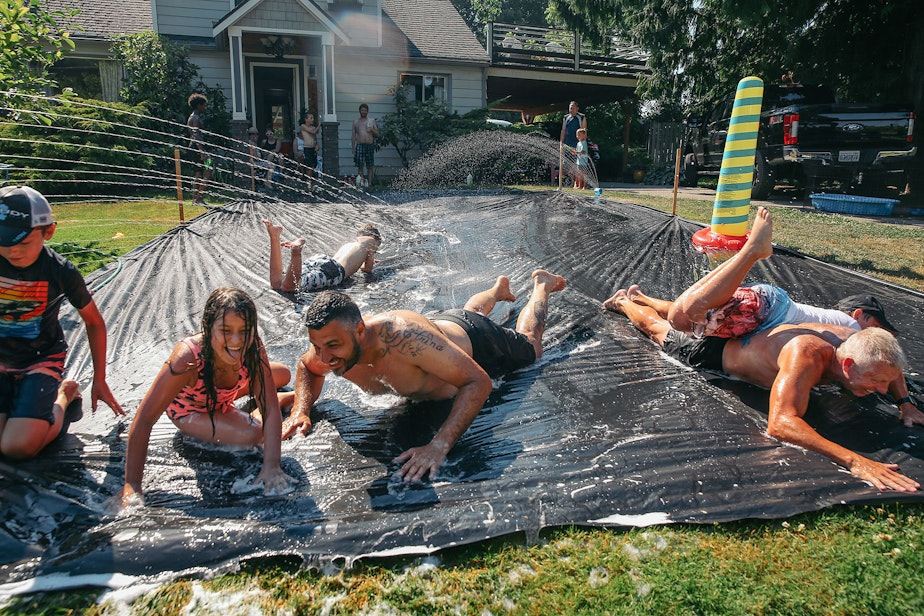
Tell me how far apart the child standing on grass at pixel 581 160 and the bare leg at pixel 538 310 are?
349 inches

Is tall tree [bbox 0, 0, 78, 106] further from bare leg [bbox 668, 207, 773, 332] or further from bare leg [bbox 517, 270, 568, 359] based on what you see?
bare leg [bbox 668, 207, 773, 332]

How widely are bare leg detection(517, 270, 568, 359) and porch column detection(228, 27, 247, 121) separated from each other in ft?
36.9

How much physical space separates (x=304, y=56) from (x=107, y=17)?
4869 millimetres

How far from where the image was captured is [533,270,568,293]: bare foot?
5387 mm

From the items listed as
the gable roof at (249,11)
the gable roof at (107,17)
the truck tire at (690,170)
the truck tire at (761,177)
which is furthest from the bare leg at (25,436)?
the truck tire at (690,170)

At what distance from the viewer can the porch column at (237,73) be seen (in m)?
14.2

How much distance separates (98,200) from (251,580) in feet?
36.5

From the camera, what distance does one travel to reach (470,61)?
1725cm

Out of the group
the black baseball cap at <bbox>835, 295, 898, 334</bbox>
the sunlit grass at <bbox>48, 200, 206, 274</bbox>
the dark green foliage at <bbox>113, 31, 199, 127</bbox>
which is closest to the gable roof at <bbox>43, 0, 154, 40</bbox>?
the dark green foliage at <bbox>113, 31, 199, 127</bbox>

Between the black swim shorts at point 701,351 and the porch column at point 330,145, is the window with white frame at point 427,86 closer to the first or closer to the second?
the porch column at point 330,145

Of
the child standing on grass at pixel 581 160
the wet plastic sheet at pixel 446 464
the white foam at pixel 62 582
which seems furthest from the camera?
the child standing on grass at pixel 581 160

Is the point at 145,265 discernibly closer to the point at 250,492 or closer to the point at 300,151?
the point at 250,492

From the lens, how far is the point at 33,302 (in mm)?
3238

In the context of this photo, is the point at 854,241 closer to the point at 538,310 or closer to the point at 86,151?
the point at 538,310
